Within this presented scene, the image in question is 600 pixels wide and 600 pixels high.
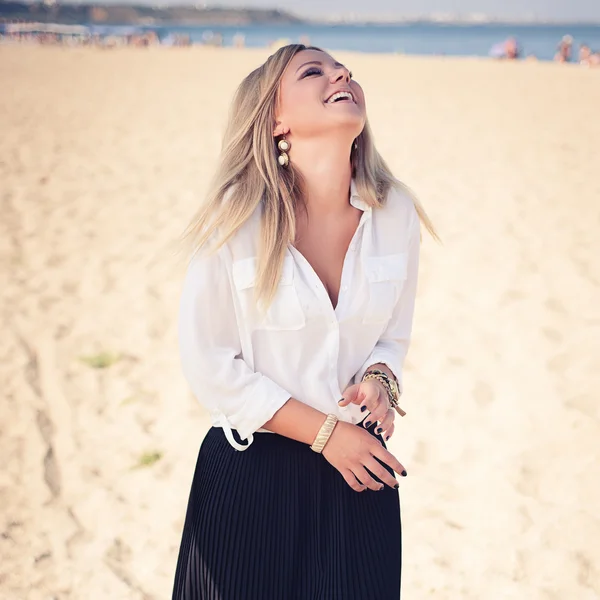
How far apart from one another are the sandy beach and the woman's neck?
328 millimetres

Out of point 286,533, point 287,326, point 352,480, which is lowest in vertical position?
point 286,533

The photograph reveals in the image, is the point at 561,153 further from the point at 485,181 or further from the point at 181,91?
the point at 181,91

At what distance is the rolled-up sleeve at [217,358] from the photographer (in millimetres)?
1387

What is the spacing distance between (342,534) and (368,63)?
912 inches

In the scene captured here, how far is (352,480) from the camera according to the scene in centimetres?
139

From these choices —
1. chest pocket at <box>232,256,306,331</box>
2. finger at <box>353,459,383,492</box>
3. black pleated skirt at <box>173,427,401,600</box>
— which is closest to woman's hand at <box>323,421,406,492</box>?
finger at <box>353,459,383,492</box>

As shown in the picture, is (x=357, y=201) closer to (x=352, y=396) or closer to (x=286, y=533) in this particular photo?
(x=352, y=396)

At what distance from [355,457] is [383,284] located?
385mm

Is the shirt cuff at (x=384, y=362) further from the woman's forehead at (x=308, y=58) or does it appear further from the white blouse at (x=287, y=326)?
the woman's forehead at (x=308, y=58)

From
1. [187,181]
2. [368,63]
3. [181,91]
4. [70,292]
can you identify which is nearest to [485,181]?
[187,181]

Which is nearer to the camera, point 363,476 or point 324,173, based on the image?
point 363,476

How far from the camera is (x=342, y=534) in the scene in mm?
1443

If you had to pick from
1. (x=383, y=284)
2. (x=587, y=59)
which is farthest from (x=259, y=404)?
(x=587, y=59)

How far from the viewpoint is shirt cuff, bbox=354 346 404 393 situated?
156 cm
